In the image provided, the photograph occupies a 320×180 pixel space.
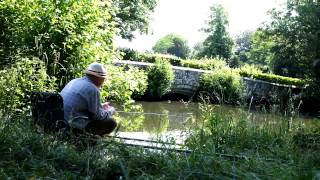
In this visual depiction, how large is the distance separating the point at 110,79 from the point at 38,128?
3.43 m

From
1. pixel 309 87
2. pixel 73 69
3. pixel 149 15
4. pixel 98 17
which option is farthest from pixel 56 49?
pixel 149 15

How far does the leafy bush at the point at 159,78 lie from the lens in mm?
20500

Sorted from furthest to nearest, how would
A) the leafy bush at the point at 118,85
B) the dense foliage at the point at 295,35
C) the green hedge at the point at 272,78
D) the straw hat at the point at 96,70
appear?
the green hedge at the point at 272,78 < the dense foliage at the point at 295,35 < the leafy bush at the point at 118,85 < the straw hat at the point at 96,70

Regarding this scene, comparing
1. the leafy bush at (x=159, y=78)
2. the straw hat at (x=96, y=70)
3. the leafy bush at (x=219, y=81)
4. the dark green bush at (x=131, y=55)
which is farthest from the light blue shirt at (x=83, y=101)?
the dark green bush at (x=131, y=55)

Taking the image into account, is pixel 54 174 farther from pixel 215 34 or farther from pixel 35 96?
pixel 215 34

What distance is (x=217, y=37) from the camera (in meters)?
50.7

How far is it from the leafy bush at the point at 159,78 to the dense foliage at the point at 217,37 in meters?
27.3

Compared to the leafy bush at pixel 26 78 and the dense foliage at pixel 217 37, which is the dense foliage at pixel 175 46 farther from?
the leafy bush at pixel 26 78

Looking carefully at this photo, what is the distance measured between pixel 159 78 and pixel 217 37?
30895 mm

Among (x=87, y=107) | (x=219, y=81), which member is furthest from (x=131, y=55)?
(x=87, y=107)

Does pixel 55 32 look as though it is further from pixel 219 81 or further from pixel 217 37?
pixel 217 37

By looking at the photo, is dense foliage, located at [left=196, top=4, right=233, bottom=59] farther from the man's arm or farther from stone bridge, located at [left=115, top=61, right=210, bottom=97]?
the man's arm

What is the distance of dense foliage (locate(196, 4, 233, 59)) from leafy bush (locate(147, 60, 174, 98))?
2725 centimetres

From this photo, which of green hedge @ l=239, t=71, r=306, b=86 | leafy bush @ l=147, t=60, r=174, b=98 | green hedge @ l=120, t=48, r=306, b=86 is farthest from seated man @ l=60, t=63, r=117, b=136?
green hedge @ l=239, t=71, r=306, b=86
